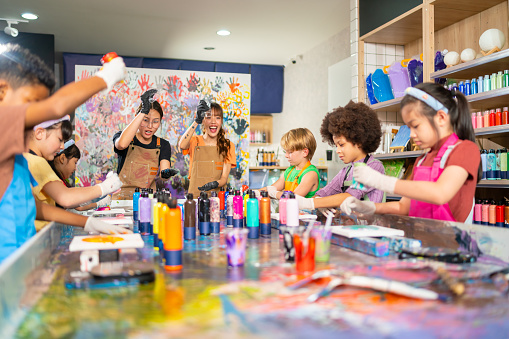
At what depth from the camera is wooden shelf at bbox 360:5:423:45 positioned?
3.84 meters

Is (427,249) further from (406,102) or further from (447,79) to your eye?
(447,79)

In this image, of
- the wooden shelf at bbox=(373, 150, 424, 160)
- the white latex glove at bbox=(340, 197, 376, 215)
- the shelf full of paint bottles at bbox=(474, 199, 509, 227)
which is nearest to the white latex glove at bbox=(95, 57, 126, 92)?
the white latex glove at bbox=(340, 197, 376, 215)

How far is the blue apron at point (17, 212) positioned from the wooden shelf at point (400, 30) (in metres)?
3.42

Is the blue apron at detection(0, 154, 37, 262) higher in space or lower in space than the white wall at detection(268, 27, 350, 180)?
Answer: lower

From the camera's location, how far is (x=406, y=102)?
1.83 meters

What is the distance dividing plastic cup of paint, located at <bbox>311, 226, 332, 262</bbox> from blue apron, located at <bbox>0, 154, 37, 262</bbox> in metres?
0.93

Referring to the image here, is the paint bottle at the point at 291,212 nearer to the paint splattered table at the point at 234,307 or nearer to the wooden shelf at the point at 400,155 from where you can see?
the paint splattered table at the point at 234,307

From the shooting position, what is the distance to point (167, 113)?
17.1 ft

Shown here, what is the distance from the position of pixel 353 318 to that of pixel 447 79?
132 inches

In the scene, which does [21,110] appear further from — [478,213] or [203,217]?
[478,213]

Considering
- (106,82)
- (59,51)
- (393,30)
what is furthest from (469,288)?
(59,51)

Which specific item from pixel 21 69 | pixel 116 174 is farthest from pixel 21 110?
pixel 116 174

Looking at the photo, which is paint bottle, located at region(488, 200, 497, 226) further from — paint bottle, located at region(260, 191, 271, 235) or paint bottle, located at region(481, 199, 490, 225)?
paint bottle, located at region(260, 191, 271, 235)

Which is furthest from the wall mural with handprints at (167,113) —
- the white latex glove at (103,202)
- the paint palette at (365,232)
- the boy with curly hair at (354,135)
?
the paint palette at (365,232)
